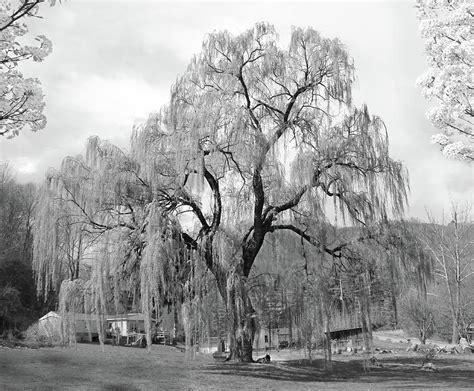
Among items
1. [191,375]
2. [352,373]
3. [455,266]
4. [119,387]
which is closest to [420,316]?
[455,266]

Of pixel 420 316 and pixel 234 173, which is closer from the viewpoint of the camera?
pixel 234 173

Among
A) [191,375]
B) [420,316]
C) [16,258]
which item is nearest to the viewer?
[191,375]

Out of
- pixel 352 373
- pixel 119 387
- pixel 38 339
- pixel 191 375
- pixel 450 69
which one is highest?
pixel 450 69

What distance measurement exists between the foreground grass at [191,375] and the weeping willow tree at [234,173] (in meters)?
1.45

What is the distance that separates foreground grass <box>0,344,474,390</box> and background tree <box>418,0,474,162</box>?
637 centimetres

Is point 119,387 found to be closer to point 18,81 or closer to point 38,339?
point 18,81

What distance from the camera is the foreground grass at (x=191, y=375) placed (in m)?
11.2

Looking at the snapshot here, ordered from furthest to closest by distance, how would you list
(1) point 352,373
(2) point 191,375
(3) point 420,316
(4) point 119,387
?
(3) point 420,316 < (1) point 352,373 < (2) point 191,375 < (4) point 119,387

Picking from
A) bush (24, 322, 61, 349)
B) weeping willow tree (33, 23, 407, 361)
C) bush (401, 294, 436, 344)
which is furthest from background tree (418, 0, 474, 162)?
bush (401, 294, 436, 344)

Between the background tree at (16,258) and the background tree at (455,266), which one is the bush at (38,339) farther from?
the background tree at (455,266)

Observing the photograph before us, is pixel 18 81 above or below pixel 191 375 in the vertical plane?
above

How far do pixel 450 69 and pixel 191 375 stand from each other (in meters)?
9.52

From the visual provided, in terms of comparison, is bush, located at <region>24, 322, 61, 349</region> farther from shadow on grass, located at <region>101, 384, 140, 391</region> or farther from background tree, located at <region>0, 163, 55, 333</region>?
shadow on grass, located at <region>101, 384, 140, 391</region>

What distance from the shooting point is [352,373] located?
50.6ft
